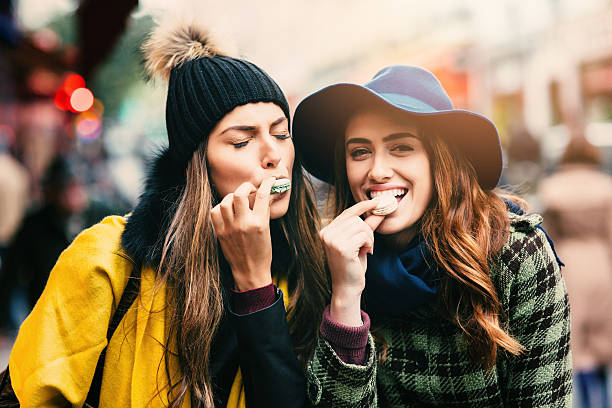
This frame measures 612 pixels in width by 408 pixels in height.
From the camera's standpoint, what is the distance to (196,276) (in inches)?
77.1

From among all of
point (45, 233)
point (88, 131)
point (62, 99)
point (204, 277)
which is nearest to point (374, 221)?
point (204, 277)

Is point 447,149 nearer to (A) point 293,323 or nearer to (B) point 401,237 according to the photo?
(B) point 401,237

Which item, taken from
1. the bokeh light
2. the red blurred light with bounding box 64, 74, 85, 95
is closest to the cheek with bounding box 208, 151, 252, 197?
the red blurred light with bounding box 64, 74, 85, 95

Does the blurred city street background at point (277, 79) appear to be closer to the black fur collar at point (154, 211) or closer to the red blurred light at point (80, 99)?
the red blurred light at point (80, 99)

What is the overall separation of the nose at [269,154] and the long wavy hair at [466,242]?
0.60m

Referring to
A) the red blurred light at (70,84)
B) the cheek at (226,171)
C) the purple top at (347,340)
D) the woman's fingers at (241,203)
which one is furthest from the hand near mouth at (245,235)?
the red blurred light at (70,84)

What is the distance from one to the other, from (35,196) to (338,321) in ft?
35.1

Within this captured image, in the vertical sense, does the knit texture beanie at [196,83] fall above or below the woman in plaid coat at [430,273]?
above

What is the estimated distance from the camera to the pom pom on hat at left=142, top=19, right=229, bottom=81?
2.17m

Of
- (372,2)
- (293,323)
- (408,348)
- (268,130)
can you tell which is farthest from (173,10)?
(372,2)

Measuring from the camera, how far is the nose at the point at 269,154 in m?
1.99

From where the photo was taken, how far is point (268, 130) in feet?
6.79

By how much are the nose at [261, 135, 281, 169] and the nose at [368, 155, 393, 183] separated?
379mm

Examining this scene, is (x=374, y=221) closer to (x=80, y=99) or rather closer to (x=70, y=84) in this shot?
(x=80, y=99)
